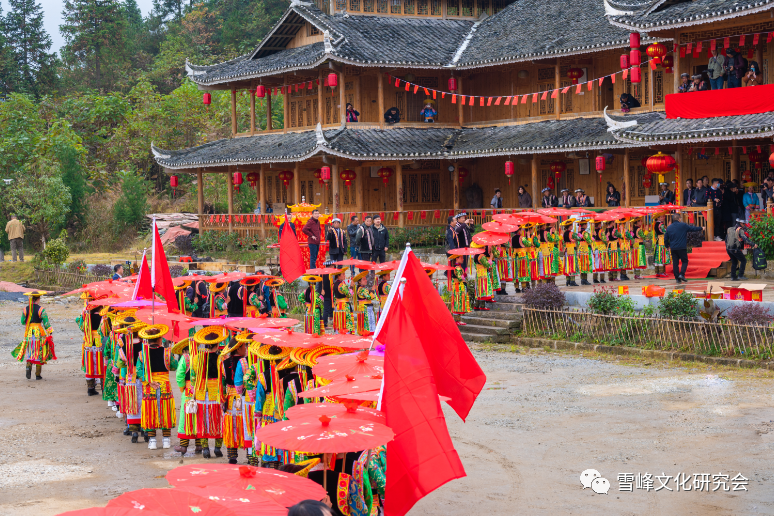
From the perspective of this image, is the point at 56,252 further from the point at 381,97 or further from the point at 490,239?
the point at 490,239

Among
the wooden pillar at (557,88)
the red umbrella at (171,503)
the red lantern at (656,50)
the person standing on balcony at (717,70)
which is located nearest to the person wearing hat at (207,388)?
the red umbrella at (171,503)

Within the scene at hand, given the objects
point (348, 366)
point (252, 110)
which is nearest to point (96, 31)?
point (252, 110)

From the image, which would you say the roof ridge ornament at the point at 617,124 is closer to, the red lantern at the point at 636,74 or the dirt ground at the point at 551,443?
the red lantern at the point at 636,74

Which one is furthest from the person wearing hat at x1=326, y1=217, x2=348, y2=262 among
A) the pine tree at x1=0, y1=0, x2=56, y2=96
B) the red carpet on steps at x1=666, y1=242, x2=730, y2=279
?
the pine tree at x1=0, y1=0, x2=56, y2=96

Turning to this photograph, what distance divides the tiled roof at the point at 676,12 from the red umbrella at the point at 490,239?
890 cm

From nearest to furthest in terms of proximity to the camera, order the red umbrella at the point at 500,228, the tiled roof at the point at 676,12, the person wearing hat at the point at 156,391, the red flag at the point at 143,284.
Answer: the person wearing hat at the point at 156,391, the red flag at the point at 143,284, the red umbrella at the point at 500,228, the tiled roof at the point at 676,12

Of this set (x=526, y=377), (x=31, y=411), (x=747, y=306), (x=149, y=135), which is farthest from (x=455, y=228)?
(x=149, y=135)

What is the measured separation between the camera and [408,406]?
607cm

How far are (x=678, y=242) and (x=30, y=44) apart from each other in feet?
148

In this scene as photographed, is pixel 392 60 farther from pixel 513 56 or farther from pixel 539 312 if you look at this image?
pixel 539 312

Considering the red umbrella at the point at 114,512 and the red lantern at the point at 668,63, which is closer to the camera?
the red umbrella at the point at 114,512

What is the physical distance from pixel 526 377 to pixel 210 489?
9478 mm

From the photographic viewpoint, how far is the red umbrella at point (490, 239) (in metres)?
17.0

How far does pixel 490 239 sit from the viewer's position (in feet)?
56.0
